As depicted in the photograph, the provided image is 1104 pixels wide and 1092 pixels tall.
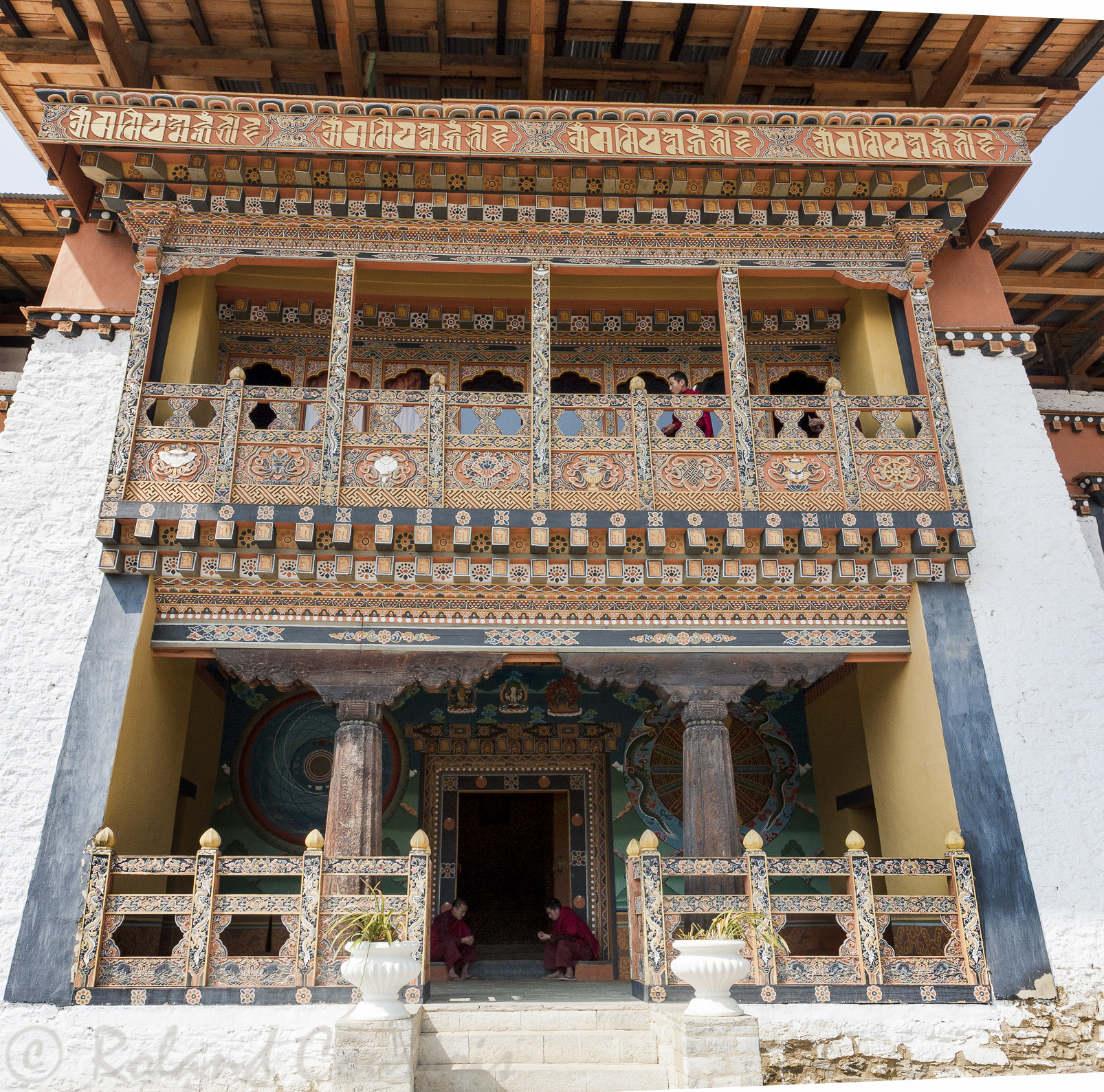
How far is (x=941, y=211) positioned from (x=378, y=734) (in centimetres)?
592

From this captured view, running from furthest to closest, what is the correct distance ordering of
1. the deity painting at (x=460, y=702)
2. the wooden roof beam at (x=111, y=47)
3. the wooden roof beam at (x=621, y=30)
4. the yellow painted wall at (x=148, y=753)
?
the deity painting at (x=460, y=702) < the wooden roof beam at (x=621, y=30) < the wooden roof beam at (x=111, y=47) < the yellow painted wall at (x=148, y=753)

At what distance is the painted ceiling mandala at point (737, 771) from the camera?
8.66 metres

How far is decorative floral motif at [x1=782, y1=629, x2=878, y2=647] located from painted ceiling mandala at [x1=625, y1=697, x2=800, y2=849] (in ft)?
6.20

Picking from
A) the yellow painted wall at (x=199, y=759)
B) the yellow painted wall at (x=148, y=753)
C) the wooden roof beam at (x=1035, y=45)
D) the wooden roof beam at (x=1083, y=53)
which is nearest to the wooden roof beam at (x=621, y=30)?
the wooden roof beam at (x=1035, y=45)

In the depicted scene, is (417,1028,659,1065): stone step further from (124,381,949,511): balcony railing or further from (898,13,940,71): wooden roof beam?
(898,13,940,71): wooden roof beam

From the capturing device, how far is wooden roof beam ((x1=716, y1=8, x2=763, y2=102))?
8047 millimetres

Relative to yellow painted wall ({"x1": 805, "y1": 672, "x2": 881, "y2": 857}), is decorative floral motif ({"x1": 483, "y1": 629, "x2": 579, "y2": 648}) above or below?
above

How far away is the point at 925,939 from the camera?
641 centimetres

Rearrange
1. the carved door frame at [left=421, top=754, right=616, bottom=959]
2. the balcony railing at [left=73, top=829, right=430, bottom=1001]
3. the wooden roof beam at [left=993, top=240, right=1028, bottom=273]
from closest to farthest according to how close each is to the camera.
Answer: the balcony railing at [left=73, top=829, right=430, bottom=1001], the carved door frame at [left=421, top=754, right=616, bottom=959], the wooden roof beam at [left=993, top=240, right=1028, bottom=273]

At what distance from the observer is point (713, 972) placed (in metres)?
5.13

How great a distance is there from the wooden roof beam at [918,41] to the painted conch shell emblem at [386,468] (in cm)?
576

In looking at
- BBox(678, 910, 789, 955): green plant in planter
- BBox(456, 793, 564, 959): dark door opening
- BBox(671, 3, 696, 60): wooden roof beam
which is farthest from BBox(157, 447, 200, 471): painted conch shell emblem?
BBox(456, 793, 564, 959): dark door opening

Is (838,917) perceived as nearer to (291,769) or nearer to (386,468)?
(386,468)

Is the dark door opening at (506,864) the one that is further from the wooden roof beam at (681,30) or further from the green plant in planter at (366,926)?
the wooden roof beam at (681,30)
